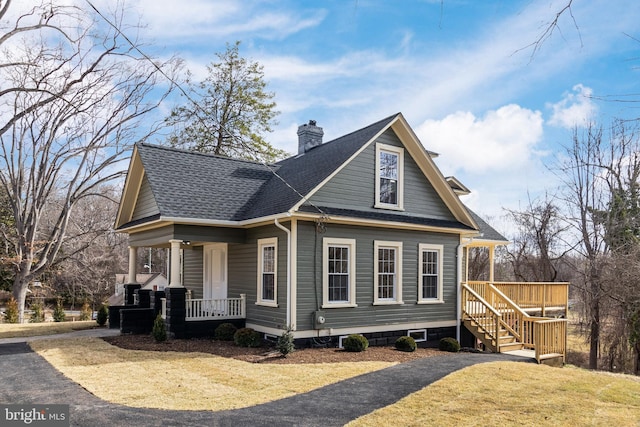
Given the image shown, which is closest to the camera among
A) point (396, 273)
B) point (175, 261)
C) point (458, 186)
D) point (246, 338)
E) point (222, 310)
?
point (246, 338)

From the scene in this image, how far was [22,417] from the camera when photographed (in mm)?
6781

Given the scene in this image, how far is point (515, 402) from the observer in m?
7.84

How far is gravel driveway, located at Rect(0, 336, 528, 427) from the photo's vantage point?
6.61 meters

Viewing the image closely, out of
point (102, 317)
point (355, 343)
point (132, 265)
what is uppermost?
point (132, 265)

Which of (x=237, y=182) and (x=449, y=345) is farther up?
(x=237, y=182)

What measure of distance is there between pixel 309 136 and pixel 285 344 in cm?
967

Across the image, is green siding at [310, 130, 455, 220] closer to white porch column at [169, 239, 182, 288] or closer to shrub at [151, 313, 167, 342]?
white porch column at [169, 239, 182, 288]

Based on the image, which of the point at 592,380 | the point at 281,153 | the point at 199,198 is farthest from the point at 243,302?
the point at 281,153

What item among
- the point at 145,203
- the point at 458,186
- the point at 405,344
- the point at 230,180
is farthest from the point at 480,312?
the point at 145,203

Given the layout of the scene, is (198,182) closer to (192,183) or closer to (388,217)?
(192,183)

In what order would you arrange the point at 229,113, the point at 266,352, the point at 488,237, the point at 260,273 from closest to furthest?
1. the point at 266,352
2. the point at 260,273
3. the point at 488,237
4. the point at 229,113

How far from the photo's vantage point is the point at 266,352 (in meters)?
12.1

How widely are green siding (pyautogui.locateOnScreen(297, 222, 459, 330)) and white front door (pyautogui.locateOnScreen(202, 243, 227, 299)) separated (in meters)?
4.14

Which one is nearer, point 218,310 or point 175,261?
point 175,261
